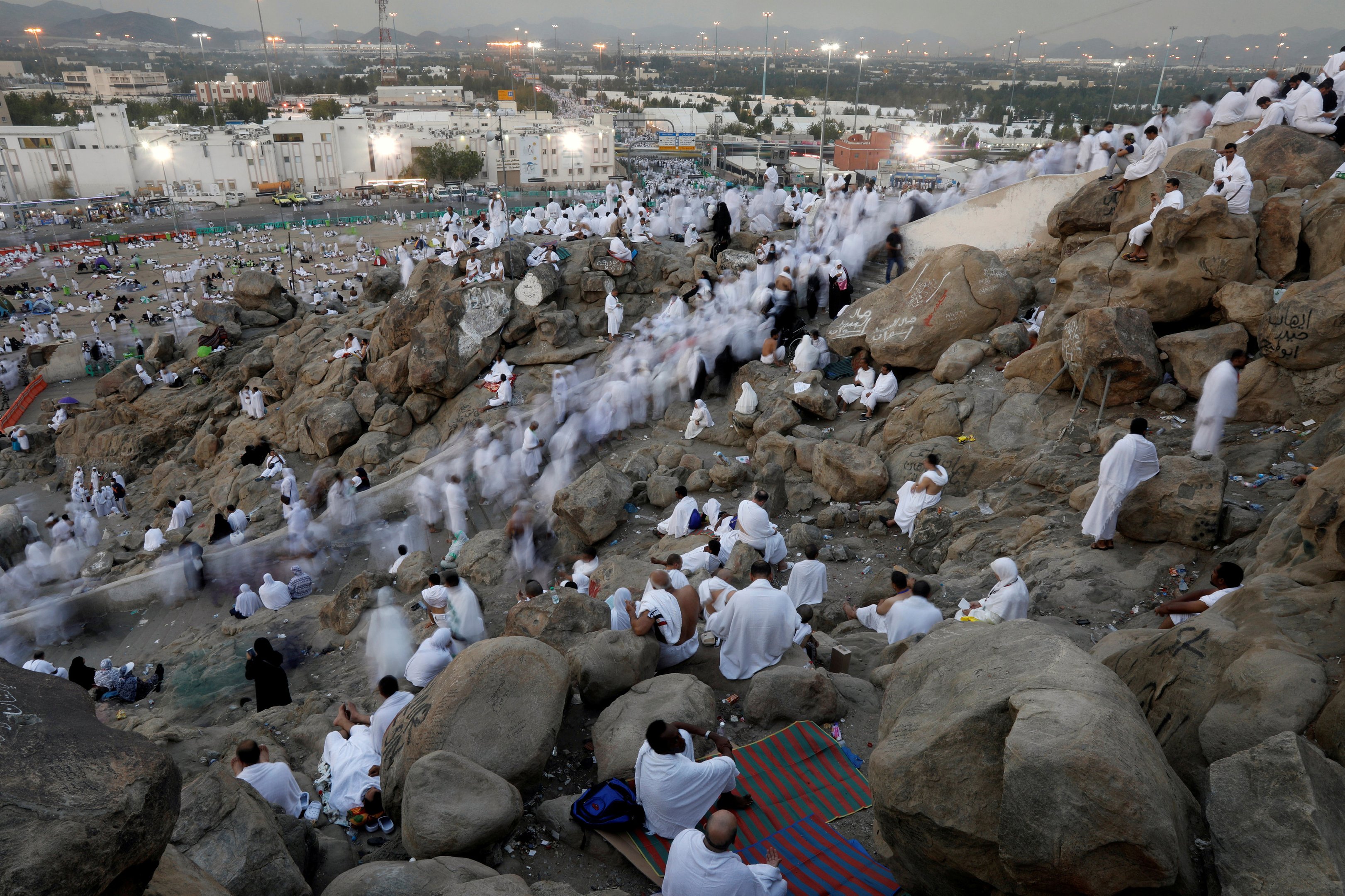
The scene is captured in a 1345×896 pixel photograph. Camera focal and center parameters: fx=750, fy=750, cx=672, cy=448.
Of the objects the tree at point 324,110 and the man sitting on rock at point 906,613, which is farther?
the tree at point 324,110

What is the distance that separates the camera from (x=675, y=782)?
418 cm

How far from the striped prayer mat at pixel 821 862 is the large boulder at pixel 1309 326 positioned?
7285 mm

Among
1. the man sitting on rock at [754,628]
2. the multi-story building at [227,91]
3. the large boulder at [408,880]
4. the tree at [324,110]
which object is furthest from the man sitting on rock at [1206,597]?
the multi-story building at [227,91]

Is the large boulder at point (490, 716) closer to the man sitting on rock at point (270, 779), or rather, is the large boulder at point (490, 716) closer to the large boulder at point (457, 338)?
the man sitting on rock at point (270, 779)

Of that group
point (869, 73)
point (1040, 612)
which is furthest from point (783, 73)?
point (1040, 612)

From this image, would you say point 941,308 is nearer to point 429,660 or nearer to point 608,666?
point 608,666

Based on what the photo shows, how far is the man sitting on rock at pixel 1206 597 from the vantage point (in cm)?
535

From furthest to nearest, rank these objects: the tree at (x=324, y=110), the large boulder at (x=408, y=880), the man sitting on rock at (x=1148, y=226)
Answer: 1. the tree at (x=324, y=110)
2. the man sitting on rock at (x=1148, y=226)
3. the large boulder at (x=408, y=880)

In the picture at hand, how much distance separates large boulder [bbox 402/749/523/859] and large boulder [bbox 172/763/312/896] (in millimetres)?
628

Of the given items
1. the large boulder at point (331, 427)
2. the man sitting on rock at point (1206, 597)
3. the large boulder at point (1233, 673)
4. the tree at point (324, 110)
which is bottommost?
the large boulder at point (331, 427)

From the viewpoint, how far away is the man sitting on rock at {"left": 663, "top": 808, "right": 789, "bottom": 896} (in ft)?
11.7

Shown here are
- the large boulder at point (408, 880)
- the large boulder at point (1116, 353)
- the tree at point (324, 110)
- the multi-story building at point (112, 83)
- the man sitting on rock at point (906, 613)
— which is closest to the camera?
the large boulder at point (408, 880)

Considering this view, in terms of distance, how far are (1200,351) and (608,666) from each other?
25.1 feet

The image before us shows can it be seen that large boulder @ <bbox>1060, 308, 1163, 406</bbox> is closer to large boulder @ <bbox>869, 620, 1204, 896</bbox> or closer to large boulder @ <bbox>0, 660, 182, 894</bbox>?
large boulder @ <bbox>869, 620, 1204, 896</bbox>
